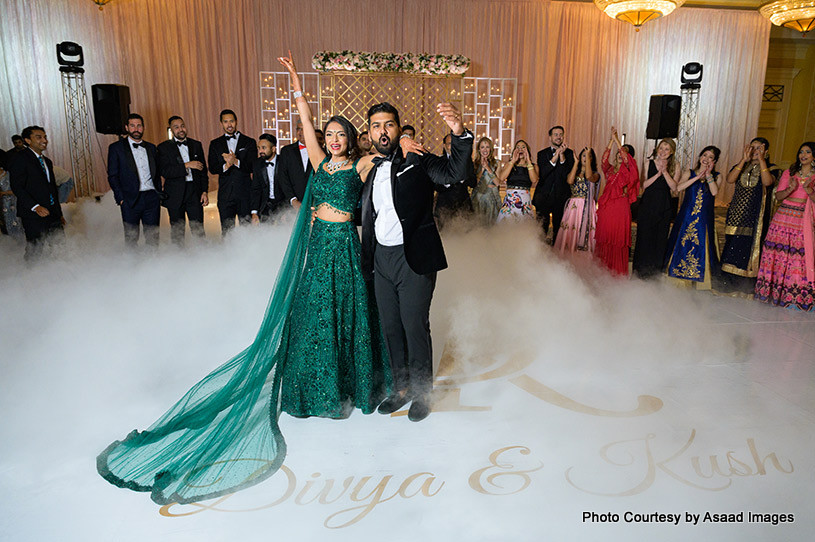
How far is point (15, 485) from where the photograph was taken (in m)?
2.18

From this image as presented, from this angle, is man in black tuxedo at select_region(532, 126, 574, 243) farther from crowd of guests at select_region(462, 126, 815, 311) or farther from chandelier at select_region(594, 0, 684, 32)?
chandelier at select_region(594, 0, 684, 32)

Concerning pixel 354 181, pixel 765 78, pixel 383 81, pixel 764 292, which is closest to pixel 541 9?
pixel 383 81

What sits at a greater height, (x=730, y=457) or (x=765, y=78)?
(x=765, y=78)

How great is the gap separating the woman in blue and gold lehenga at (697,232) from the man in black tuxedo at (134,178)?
5.13m

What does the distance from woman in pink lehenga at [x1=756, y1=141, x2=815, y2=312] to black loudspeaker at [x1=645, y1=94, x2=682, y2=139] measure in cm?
401

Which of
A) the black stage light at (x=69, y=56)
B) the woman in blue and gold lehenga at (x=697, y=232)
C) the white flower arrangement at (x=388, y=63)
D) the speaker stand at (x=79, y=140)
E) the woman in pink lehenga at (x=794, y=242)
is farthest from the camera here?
the white flower arrangement at (x=388, y=63)

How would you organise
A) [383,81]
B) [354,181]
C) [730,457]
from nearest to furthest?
1. [730,457]
2. [354,181]
3. [383,81]

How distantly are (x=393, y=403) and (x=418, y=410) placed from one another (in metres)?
0.14

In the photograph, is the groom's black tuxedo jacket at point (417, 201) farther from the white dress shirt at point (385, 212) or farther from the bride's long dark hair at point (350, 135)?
the bride's long dark hair at point (350, 135)

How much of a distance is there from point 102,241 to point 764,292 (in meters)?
6.89

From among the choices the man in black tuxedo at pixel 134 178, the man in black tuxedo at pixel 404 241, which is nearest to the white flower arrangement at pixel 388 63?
the man in black tuxedo at pixel 134 178

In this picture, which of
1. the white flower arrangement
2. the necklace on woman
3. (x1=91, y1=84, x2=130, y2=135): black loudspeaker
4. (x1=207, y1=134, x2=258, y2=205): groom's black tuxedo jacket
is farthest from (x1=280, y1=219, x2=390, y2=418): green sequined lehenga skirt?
the white flower arrangement

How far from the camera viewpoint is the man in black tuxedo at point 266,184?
5949mm

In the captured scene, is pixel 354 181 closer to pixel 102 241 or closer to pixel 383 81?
pixel 102 241
